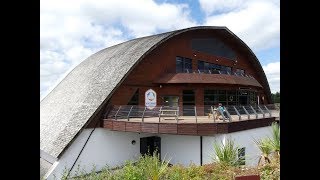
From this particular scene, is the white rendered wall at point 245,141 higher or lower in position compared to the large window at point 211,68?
lower

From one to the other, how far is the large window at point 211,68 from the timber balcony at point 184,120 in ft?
25.5

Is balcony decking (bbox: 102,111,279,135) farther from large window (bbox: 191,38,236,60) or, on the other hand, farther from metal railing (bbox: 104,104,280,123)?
large window (bbox: 191,38,236,60)

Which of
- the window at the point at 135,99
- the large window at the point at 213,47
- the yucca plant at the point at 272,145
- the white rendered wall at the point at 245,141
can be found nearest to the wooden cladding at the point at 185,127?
the white rendered wall at the point at 245,141

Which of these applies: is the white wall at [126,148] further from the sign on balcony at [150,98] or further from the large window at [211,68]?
the large window at [211,68]

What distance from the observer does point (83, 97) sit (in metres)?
22.4

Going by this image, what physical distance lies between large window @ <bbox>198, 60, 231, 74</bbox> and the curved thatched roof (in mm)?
3173

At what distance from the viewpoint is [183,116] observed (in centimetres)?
1788

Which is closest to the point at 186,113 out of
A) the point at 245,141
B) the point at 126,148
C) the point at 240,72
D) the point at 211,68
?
the point at 245,141

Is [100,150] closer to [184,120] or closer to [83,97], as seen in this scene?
[83,97]

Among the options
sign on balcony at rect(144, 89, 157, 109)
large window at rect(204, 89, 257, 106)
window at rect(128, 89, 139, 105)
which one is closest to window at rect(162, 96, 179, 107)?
sign on balcony at rect(144, 89, 157, 109)

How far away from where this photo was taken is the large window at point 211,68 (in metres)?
27.0

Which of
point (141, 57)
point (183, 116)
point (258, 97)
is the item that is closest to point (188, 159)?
point (183, 116)
